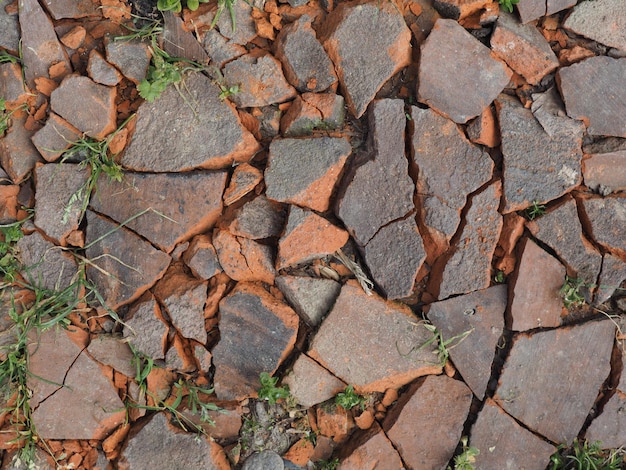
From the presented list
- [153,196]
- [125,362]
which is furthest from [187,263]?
[125,362]

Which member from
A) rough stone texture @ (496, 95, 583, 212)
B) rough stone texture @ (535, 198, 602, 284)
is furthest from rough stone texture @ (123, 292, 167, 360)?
rough stone texture @ (535, 198, 602, 284)

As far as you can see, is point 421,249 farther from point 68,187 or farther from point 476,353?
point 68,187

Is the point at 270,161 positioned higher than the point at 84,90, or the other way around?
the point at 84,90

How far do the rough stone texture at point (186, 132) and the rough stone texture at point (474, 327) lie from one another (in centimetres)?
119

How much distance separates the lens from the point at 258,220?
8.84 feet

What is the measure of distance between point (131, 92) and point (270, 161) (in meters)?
0.70

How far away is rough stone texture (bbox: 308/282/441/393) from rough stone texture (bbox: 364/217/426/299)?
0.11 m

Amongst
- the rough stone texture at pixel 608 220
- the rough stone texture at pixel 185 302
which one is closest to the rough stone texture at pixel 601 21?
the rough stone texture at pixel 608 220

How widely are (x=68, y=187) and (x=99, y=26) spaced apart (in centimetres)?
72

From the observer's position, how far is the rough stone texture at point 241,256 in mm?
2699

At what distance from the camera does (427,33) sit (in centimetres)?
276

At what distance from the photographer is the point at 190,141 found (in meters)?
2.68

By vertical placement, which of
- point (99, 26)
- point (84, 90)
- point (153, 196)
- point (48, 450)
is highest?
point (99, 26)

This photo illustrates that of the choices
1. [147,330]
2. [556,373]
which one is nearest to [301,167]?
[147,330]
